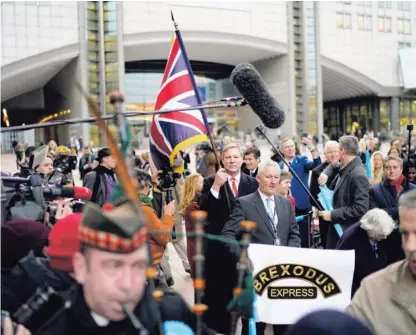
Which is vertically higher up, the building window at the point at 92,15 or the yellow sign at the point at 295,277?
the building window at the point at 92,15

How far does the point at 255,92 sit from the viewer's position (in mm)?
3691

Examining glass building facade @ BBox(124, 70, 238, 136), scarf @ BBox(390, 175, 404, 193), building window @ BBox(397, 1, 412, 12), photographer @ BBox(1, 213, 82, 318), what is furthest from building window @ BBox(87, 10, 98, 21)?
photographer @ BBox(1, 213, 82, 318)

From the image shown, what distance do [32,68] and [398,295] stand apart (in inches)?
1693

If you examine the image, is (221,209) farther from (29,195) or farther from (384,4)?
(384,4)

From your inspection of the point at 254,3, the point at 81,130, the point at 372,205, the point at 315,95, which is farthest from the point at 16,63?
the point at 372,205

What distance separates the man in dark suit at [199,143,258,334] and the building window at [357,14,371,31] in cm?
5239

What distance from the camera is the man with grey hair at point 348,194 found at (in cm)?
522

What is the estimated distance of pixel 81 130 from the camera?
1654 inches

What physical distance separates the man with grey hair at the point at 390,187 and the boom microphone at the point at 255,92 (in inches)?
79.4

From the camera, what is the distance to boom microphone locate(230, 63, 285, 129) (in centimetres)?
366

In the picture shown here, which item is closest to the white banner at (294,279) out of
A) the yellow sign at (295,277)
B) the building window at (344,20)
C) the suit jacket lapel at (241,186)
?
the yellow sign at (295,277)

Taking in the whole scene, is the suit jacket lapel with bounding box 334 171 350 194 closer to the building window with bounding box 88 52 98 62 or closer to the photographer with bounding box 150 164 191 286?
the photographer with bounding box 150 164 191 286

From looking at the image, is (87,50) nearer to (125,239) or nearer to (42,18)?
(42,18)

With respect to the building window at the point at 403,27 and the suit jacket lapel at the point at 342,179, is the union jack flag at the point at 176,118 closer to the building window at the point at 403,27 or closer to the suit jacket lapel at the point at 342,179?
the suit jacket lapel at the point at 342,179
